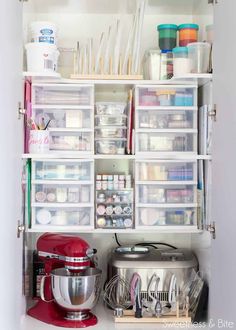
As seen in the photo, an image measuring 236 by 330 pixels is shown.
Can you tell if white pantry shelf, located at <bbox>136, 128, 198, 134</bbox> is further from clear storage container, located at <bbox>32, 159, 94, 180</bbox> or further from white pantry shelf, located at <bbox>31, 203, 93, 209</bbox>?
white pantry shelf, located at <bbox>31, 203, 93, 209</bbox>

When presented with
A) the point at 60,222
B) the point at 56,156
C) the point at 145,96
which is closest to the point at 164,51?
the point at 145,96

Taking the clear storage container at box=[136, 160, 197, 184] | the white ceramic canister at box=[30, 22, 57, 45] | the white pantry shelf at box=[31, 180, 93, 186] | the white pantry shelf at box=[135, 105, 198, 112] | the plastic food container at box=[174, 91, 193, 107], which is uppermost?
the white ceramic canister at box=[30, 22, 57, 45]

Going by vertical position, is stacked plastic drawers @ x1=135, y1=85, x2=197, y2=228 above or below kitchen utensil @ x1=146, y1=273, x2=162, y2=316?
above

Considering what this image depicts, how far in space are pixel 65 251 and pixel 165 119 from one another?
653 mm

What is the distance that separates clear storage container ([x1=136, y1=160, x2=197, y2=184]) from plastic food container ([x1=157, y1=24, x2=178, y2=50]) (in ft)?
1.55

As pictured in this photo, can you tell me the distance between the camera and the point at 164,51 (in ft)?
7.66

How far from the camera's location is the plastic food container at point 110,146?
2.32 meters

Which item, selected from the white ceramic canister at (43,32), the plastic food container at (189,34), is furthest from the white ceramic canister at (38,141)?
the plastic food container at (189,34)
